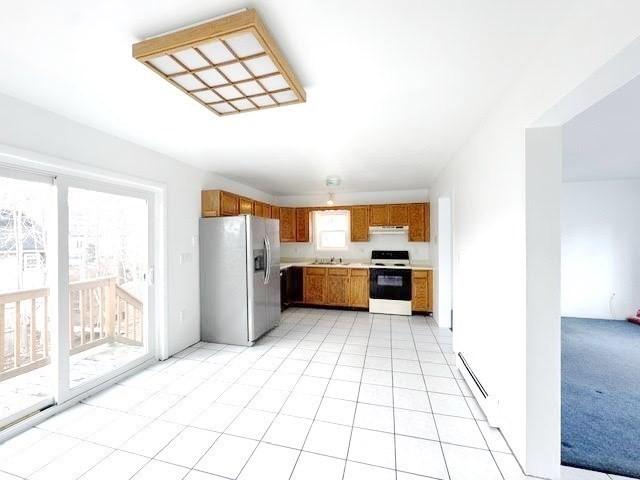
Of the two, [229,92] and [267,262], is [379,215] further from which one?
[229,92]

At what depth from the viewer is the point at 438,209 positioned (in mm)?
4066

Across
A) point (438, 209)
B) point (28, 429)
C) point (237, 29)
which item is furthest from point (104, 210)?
point (438, 209)

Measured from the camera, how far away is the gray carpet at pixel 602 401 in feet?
5.38

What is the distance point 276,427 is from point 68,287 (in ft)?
6.81

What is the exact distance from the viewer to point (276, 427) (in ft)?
6.23

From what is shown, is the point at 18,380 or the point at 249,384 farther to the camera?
the point at 249,384

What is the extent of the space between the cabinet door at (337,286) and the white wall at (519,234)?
2.88 metres

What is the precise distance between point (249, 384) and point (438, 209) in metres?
3.50

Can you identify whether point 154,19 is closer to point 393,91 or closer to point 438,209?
point 393,91

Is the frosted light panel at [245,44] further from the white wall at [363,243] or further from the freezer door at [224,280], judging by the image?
the white wall at [363,243]

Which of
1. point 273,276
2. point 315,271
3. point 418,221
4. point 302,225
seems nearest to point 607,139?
point 418,221

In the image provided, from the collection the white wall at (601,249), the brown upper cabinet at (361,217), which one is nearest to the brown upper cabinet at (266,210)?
the brown upper cabinet at (361,217)

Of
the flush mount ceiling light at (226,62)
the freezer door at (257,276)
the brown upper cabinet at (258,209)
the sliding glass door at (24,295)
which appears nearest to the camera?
the flush mount ceiling light at (226,62)

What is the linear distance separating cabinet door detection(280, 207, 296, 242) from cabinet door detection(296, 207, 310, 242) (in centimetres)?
9
